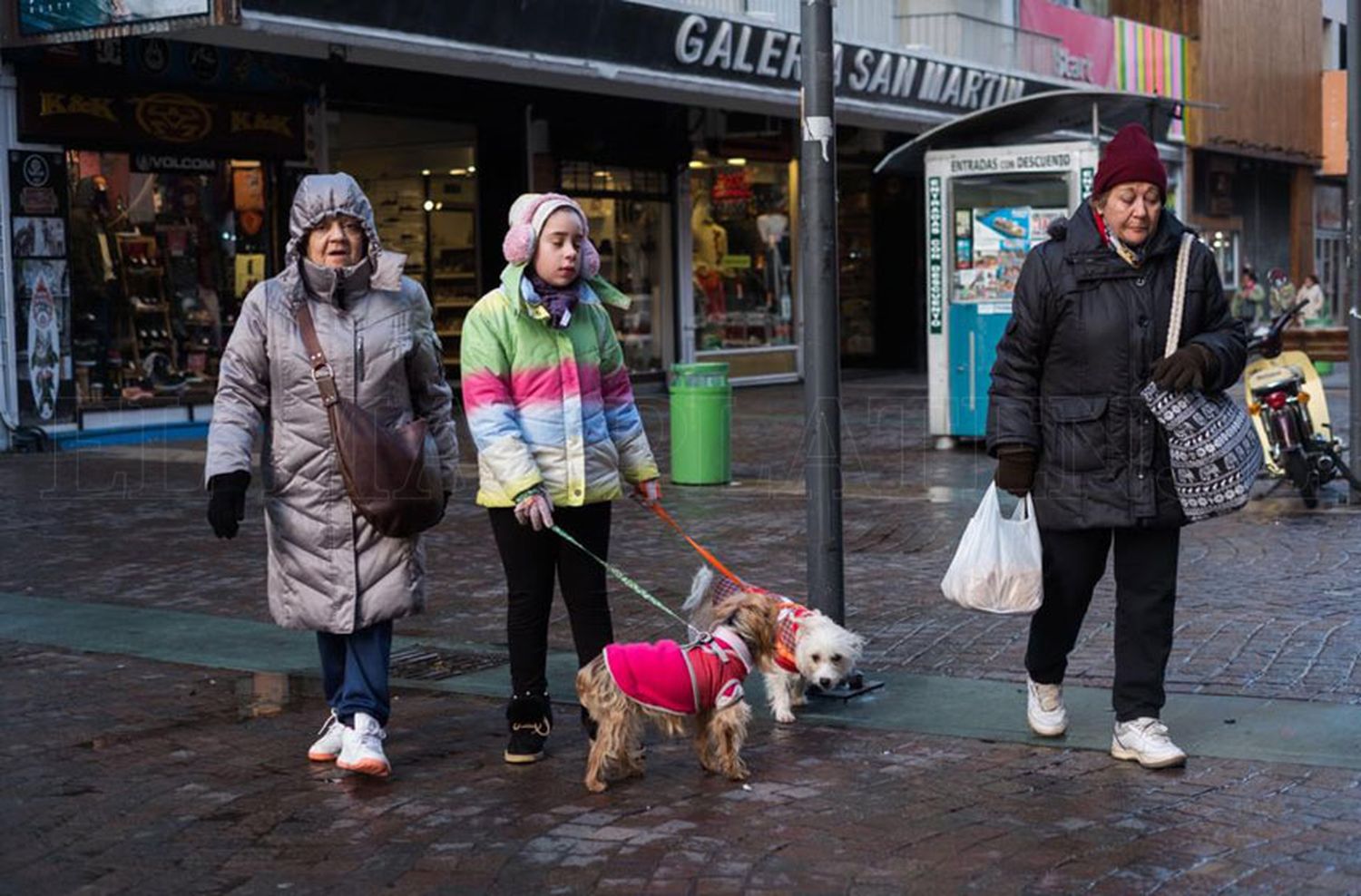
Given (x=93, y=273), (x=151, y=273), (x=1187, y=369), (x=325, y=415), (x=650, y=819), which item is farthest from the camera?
(x=151, y=273)

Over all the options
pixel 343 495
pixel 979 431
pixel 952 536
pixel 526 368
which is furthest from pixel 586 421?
pixel 979 431

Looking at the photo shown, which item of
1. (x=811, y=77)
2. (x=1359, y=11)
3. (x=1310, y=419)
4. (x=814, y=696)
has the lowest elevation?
(x=814, y=696)

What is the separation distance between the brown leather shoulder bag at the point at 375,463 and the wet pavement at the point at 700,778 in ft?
2.86

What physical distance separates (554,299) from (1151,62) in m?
27.0

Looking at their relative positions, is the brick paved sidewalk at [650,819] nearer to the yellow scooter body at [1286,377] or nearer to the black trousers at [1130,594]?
the black trousers at [1130,594]

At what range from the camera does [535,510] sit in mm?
5527

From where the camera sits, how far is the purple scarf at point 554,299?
5656mm

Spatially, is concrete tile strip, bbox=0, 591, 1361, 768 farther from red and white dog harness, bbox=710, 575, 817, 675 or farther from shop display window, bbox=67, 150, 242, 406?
shop display window, bbox=67, 150, 242, 406

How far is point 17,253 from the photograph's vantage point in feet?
52.5

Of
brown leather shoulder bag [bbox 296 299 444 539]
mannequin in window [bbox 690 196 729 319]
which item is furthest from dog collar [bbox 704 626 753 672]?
mannequin in window [bbox 690 196 729 319]

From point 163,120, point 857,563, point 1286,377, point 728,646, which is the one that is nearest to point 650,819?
point 728,646

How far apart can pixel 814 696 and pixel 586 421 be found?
1577 millimetres

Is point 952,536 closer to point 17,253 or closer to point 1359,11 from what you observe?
point 1359,11

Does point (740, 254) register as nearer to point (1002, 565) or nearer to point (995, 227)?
point (995, 227)
